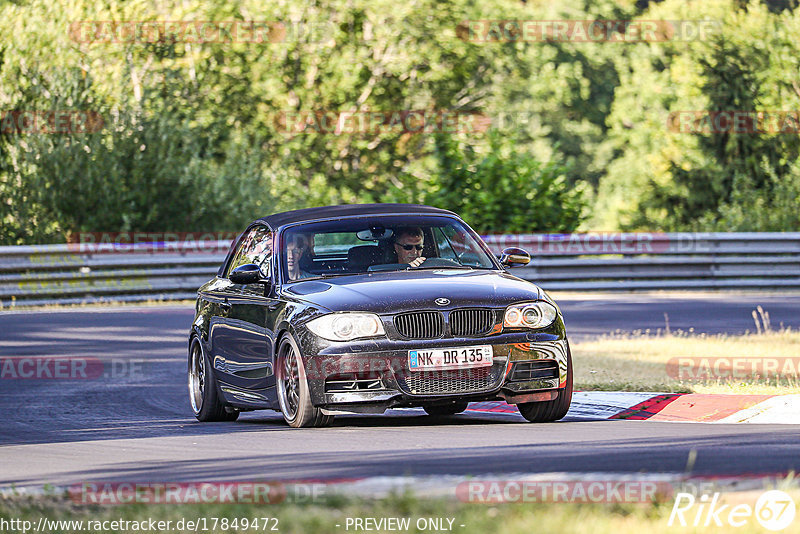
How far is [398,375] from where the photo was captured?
931 cm

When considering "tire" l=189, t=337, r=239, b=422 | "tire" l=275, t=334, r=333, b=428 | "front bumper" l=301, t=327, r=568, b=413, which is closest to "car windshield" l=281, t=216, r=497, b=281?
→ "tire" l=275, t=334, r=333, b=428

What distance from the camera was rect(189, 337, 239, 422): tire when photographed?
11.4m

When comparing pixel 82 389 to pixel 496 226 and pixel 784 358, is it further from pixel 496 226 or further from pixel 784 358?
pixel 496 226

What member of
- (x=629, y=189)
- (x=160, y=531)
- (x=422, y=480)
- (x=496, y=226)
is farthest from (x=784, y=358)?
(x=629, y=189)

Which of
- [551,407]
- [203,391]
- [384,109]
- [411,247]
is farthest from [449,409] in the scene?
[384,109]

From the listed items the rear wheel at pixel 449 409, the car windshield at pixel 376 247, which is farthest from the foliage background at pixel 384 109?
the car windshield at pixel 376 247

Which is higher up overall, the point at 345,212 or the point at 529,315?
the point at 345,212

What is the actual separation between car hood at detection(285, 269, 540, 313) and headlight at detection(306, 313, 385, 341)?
48mm

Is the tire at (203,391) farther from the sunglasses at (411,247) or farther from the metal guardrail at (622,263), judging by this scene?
the metal guardrail at (622,263)

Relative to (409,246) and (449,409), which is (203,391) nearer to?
(449,409)

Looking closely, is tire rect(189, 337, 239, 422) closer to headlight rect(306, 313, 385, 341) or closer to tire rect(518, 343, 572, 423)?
headlight rect(306, 313, 385, 341)

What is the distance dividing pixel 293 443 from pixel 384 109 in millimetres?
37889

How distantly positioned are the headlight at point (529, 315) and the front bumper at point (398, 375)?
7 centimetres

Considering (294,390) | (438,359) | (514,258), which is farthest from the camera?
(514,258)
